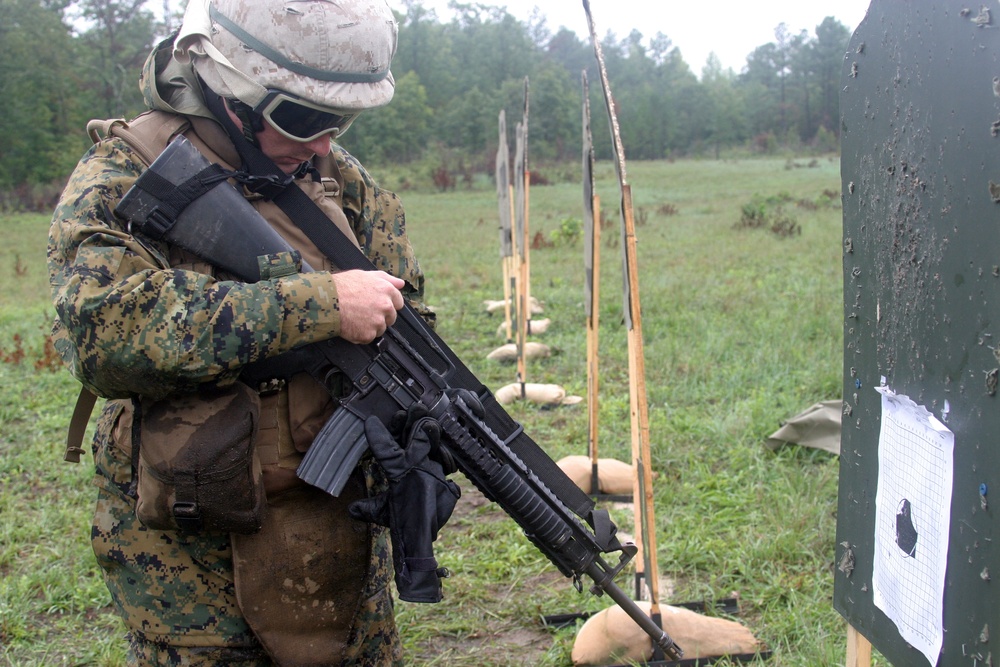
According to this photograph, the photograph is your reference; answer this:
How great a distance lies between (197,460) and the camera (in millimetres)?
1606

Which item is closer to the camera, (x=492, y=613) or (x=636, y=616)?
(x=636, y=616)

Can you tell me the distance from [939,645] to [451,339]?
5907 millimetres

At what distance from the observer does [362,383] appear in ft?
6.02

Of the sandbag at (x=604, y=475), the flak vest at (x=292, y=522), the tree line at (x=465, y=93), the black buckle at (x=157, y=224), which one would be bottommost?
the sandbag at (x=604, y=475)

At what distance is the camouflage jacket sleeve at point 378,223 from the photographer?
2.02 metres

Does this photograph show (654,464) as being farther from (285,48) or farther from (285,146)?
(285,48)

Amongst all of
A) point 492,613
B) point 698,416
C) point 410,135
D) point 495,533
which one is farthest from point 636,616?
point 410,135

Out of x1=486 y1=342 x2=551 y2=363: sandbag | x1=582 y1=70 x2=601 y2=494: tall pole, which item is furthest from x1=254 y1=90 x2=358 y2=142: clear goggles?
x1=486 y1=342 x2=551 y2=363: sandbag

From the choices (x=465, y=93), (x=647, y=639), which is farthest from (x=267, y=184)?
(x=465, y=93)

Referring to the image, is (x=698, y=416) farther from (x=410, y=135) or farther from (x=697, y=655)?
(x=410, y=135)

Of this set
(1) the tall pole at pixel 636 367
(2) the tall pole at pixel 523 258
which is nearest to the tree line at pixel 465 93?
(2) the tall pole at pixel 523 258

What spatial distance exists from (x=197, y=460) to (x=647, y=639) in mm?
1717

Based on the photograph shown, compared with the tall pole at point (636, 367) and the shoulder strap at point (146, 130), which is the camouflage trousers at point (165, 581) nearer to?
the shoulder strap at point (146, 130)

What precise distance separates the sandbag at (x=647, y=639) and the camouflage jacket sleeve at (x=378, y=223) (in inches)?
50.1
